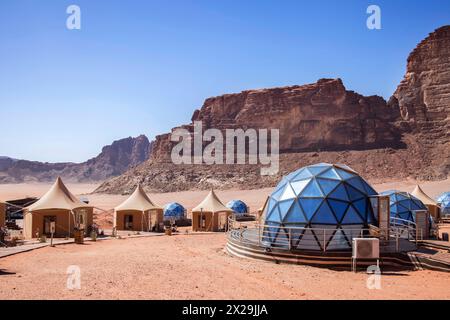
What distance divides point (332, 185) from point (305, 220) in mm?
1787

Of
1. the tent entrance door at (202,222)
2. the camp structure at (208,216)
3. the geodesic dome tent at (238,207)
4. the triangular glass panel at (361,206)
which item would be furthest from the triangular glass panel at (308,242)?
the geodesic dome tent at (238,207)

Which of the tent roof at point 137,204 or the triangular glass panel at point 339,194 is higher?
the triangular glass panel at point 339,194

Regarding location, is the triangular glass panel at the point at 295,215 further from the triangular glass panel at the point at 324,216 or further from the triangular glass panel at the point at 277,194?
the triangular glass panel at the point at 277,194

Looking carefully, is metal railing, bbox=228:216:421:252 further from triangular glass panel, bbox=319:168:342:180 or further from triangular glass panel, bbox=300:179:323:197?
triangular glass panel, bbox=319:168:342:180

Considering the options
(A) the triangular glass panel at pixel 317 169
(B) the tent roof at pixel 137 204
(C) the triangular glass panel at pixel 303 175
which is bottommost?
(B) the tent roof at pixel 137 204

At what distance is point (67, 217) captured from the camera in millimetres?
23750

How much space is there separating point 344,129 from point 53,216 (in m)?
87.0

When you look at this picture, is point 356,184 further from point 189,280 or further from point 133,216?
point 133,216

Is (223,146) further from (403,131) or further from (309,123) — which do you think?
(403,131)

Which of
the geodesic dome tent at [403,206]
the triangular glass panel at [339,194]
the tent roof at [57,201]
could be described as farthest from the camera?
the tent roof at [57,201]

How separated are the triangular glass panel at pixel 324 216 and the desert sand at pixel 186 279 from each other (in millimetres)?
1983

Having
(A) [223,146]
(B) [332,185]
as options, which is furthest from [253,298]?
(A) [223,146]

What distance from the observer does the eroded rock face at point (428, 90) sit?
94062 millimetres

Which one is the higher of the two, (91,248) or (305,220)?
(305,220)
